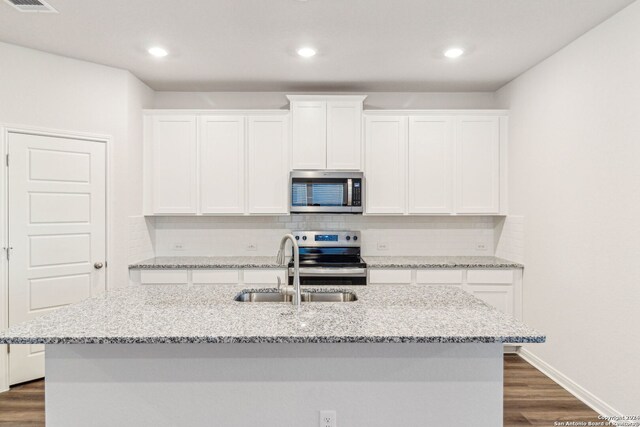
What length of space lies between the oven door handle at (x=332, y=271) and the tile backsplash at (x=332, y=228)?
699mm

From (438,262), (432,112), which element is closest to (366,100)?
(432,112)

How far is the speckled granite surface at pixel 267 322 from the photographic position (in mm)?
1481

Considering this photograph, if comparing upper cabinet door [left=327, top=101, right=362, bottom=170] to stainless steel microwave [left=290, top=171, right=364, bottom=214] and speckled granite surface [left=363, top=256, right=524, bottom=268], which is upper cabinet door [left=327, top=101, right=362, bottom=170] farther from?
speckled granite surface [left=363, top=256, right=524, bottom=268]

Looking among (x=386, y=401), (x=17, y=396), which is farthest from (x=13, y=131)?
(x=386, y=401)

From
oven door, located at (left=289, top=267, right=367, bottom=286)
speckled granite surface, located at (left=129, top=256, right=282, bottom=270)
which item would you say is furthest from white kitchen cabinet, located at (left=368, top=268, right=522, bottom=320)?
speckled granite surface, located at (left=129, top=256, right=282, bottom=270)

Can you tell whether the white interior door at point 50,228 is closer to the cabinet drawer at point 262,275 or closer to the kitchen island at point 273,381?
the cabinet drawer at point 262,275

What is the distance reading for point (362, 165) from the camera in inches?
154

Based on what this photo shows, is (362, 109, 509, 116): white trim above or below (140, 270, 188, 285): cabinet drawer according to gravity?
above

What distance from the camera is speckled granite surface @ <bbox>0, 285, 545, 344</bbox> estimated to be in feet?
4.86

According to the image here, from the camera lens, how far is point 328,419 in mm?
1698

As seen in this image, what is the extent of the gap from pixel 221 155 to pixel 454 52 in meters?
2.45

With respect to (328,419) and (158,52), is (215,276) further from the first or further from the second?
(328,419)

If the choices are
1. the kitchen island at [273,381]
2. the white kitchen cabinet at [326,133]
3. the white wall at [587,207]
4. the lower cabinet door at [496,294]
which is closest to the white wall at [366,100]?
the white kitchen cabinet at [326,133]

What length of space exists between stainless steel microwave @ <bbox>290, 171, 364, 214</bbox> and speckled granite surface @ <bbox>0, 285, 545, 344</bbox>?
A: 5.78 ft
